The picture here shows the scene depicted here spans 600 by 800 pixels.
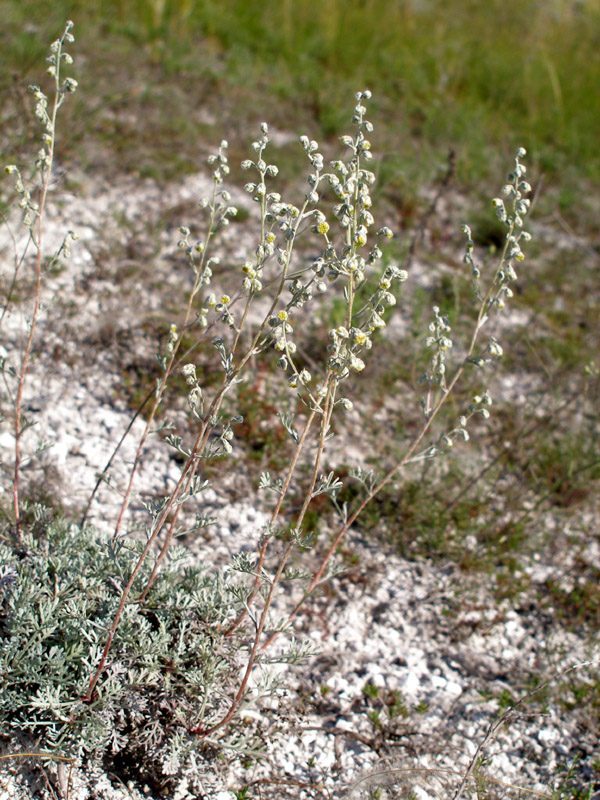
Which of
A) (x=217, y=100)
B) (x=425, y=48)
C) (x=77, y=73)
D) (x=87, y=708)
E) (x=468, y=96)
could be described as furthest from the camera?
(x=425, y=48)

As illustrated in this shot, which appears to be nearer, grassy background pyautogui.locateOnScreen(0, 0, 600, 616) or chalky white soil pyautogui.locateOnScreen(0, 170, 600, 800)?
chalky white soil pyautogui.locateOnScreen(0, 170, 600, 800)

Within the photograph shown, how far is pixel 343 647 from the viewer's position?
132 inches

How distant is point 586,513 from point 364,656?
1.86 m

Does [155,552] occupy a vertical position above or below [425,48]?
below

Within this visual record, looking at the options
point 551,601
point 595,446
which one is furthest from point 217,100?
point 551,601

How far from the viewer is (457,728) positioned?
3.12 m

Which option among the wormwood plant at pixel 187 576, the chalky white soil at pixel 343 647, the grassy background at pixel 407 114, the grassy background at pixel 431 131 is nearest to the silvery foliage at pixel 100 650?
the wormwood plant at pixel 187 576

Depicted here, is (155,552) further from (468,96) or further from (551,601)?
(468,96)

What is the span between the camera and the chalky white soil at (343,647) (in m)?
2.85

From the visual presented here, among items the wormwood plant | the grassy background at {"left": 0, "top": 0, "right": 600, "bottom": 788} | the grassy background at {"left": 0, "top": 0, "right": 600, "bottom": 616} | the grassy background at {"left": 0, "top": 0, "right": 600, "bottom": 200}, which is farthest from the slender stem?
Result: the grassy background at {"left": 0, "top": 0, "right": 600, "bottom": 200}

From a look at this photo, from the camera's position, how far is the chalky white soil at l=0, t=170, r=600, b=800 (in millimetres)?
2846

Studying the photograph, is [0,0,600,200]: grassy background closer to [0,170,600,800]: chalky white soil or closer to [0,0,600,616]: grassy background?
[0,0,600,616]: grassy background

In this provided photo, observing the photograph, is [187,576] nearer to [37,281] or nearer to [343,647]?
[343,647]

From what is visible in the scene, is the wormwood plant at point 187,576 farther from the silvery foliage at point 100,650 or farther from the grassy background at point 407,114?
the grassy background at point 407,114
